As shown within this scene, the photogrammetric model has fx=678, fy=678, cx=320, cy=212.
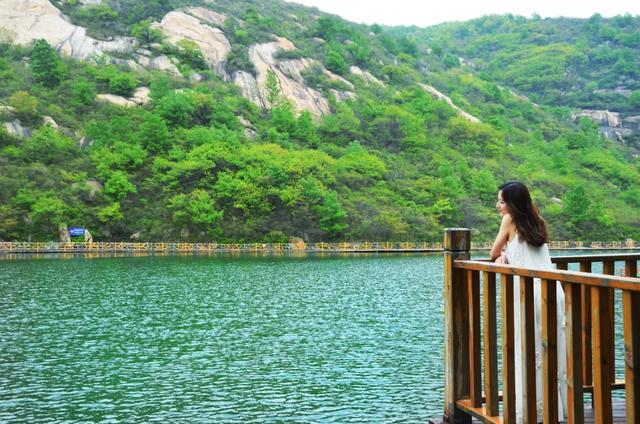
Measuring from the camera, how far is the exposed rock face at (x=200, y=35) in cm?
9400

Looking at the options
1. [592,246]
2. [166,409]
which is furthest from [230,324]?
[592,246]

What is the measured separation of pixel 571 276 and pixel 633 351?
0.53m

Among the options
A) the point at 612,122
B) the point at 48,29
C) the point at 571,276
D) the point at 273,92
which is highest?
the point at 48,29

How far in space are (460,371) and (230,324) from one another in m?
11.0

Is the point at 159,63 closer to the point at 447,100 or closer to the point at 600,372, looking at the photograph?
the point at 447,100

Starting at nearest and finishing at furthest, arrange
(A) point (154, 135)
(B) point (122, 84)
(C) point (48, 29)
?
1. (A) point (154, 135)
2. (B) point (122, 84)
3. (C) point (48, 29)

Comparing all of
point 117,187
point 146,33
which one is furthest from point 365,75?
point 117,187

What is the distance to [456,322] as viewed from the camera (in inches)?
209

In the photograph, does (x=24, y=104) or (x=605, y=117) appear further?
(x=605, y=117)

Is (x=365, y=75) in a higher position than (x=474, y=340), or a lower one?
higher

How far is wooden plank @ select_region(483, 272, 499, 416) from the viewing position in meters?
4.89

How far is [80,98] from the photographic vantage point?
77.7m

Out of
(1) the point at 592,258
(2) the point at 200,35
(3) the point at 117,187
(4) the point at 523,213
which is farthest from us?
(2) the point at 200,35

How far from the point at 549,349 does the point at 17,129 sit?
71304 mm
